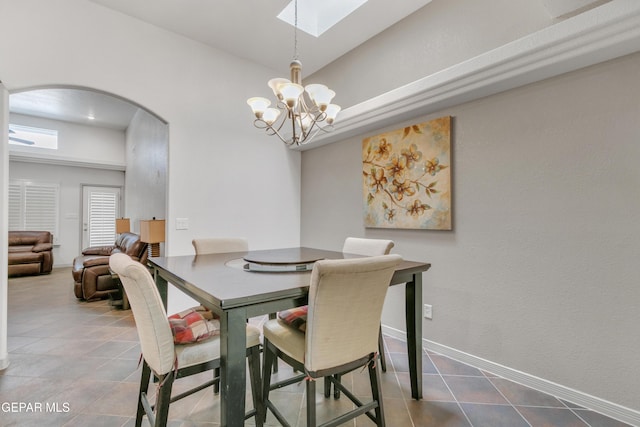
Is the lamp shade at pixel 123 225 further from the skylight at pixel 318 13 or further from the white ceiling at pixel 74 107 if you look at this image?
the skylight at pixel 318 13

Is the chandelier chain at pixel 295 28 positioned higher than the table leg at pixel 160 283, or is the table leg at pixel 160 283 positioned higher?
the chandelier chain at pixel 295 28

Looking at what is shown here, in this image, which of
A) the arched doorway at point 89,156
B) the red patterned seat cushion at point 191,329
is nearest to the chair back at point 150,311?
the red patterned seat cushion at point 191,329

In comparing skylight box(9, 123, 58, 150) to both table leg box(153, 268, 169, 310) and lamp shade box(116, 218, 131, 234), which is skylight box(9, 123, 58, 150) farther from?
table leg box(153, 268, 169, 310)

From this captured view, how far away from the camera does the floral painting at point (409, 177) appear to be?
2.41m

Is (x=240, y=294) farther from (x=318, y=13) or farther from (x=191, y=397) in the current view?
(x=318, y=13)

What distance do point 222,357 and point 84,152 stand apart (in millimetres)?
7944

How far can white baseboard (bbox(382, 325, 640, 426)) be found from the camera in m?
1.63

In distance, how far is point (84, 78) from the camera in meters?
2.47

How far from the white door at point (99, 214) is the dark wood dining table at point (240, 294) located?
6.97 metres

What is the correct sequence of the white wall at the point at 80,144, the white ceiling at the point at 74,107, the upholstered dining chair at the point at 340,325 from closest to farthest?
the upholstered dining chair at the point at 340,325 → the white ceiling at the point at 74,107 → the white wall at the point at 80,144

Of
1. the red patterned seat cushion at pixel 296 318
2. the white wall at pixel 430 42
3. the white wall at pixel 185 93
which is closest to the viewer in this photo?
the red patterned seat cushion at pixel 296 318

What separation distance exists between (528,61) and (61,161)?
28.2ft

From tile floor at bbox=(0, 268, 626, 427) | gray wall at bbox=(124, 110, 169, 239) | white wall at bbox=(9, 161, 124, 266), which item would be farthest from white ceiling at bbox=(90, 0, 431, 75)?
white wall at bbox=(9, 161, 124, 266)

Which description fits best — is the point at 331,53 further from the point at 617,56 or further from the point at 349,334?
the point at 349,334
